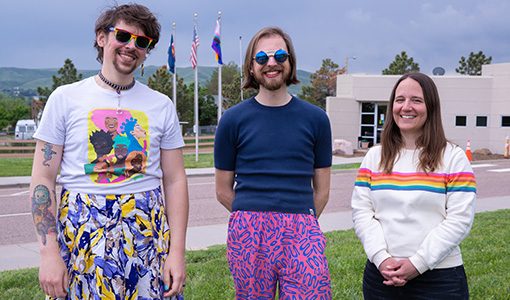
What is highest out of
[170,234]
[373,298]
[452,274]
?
[170,234]

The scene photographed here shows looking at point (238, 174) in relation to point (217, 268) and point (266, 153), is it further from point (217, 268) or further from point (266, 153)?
point (217, 268)

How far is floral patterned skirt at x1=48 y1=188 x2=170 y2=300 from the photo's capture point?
2.47 m

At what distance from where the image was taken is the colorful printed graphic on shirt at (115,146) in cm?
→ 251

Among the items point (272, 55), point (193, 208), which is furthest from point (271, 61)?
point (193, 208)

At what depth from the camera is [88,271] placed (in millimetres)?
2479

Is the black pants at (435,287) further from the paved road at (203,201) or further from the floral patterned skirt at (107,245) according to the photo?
the paved road at (203,201)

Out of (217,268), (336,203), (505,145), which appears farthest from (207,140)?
(217,268)

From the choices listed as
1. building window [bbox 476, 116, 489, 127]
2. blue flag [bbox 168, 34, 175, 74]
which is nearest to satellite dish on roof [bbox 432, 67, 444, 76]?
building window [bbox 476, 116, 489, 127]

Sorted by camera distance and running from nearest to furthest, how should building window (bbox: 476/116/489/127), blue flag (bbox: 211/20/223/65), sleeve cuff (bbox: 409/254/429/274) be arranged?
sleeve cuff (bbox: 409/254/429/274), blue flag (bbox: 211/20/223/65), building window (bbox: 476/116/489/127)

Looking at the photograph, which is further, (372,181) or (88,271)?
(372,181)

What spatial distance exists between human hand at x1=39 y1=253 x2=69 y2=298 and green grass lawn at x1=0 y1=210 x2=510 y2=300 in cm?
250

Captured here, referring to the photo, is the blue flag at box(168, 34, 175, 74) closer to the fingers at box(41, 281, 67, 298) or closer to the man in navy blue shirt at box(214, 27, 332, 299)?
the man in navy blue shirt at box(214, 27, 332, 299)

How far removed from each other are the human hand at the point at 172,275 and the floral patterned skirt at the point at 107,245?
6cm

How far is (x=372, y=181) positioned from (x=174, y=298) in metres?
1.27
